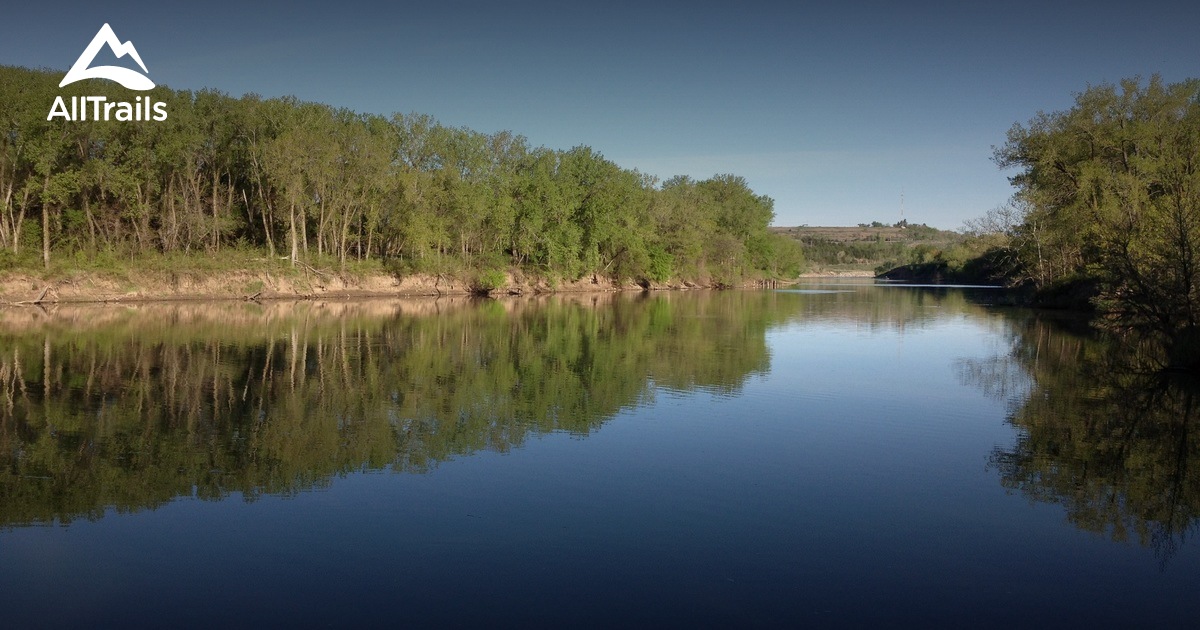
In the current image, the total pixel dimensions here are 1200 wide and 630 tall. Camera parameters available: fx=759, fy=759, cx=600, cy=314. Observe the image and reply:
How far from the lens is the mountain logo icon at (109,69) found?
4693cm

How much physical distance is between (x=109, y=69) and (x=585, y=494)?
5249 centimetres

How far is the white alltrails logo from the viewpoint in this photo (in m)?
46.1

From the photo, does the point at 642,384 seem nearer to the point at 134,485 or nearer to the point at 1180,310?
the point at 134,485

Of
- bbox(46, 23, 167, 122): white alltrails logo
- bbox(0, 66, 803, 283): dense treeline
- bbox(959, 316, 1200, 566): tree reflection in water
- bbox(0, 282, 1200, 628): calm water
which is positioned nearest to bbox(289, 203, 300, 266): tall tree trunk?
bbox(0, 66, 803, 283): dense treeline

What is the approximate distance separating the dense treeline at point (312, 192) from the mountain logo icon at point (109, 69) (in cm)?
62

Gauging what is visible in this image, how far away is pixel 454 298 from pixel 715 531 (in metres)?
61.3

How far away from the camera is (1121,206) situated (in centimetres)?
3606

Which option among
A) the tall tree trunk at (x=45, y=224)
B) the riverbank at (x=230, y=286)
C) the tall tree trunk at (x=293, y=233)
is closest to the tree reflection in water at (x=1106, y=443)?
the tall tree trunk at (x=293, y=233)

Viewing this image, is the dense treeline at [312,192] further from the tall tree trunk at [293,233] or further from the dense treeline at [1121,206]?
the dense treeline at [1121,206]

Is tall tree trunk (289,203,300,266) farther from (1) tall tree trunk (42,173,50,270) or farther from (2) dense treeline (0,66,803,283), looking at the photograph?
(1) tall tree trunk (42,173,50,270)

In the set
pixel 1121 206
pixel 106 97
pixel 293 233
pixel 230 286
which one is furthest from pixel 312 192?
pixel 1121 206

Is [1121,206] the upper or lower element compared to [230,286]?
upper

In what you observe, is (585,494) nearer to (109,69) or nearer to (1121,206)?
(1121,206)

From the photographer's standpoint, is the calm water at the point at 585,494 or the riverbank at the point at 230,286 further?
the riverbank at the point at 230,286
